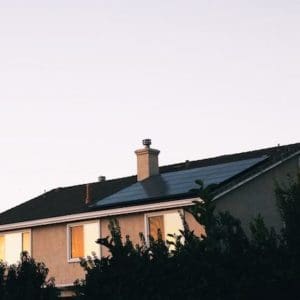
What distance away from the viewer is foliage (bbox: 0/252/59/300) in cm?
1780

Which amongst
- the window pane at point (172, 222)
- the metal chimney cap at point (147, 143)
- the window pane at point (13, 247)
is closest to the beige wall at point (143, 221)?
the window pane at point (172, 222)

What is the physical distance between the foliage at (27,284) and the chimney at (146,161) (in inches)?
515

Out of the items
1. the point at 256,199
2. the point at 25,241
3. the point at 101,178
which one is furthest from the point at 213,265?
the point at 101,178

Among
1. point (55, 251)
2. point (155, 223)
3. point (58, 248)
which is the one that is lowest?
point (55, 251)

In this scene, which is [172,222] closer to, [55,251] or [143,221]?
[143,221]

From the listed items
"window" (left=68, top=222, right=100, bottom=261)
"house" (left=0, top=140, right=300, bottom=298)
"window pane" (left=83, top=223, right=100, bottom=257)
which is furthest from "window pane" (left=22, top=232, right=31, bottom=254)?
"window pane" (left=83, top=223, right=100, bottom=257)

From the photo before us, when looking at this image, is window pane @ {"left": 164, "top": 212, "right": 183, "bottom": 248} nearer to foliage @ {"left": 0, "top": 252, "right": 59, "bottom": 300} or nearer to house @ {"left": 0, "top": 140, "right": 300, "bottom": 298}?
house @ {"left": 0, "top": 140, "right": 300, "bottom": 298}

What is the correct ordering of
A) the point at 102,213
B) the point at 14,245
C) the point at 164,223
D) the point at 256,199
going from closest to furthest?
1. the point at 164,223
2. the point at 256,199
3. the point at 102,213
4. the point at 14,245

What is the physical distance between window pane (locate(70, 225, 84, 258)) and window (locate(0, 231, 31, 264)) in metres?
2.69

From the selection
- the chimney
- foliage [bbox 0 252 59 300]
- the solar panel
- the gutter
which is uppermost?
the chimney

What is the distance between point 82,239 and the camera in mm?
29875

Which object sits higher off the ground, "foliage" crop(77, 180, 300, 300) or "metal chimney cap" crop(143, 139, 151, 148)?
"metal chimney cap" crop(143, 139, 151, 148)

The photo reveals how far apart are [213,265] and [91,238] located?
16.5 metres

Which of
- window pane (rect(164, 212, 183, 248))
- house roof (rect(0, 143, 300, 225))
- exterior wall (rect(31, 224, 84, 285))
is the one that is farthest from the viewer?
exterior wall (rect(31, 224, 84, 285))
